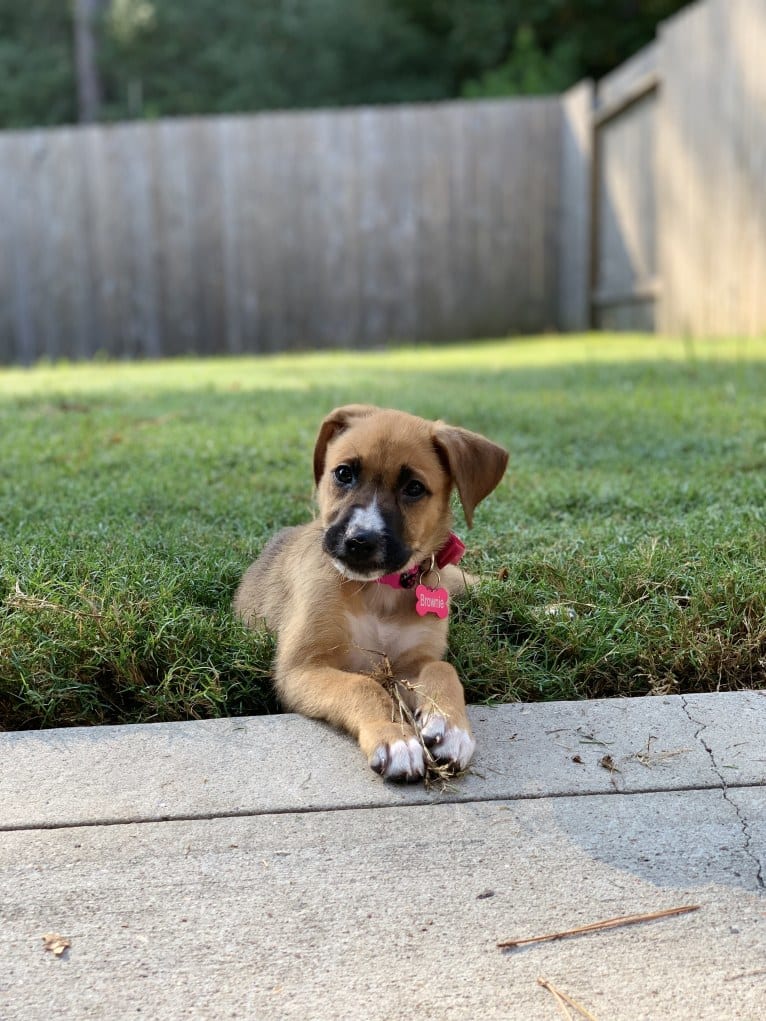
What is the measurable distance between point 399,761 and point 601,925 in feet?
2.20

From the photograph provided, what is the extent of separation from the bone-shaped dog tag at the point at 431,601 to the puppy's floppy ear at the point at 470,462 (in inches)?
9.9

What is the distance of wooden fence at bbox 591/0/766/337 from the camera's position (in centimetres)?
920

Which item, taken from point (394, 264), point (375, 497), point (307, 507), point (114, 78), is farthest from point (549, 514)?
point (114, 78)

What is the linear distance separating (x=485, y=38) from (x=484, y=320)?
35.1ft

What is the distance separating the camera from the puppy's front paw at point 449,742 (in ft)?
8.09

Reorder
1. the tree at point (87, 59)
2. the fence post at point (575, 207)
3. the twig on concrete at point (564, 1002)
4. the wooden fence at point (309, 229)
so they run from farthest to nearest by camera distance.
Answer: the tree at point (87, 59), the wooden fence at point (309, 229), the fence post at point (575, 207), the twig on concrete at point (564, 1002)

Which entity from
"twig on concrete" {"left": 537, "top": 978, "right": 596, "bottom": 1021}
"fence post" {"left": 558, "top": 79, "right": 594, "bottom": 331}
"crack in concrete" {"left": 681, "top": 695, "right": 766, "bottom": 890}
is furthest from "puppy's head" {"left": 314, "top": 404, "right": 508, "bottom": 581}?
"fence post" {"left": 558, "top": 79, "right": 594, "bottom": 331}

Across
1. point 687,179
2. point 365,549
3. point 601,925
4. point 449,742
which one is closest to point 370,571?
point 365,549

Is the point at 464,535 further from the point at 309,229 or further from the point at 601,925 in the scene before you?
the point at 309,229

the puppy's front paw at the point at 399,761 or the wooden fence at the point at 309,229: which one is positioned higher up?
the wooden fence at the point at 309,229

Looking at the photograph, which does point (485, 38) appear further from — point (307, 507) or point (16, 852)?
point (16, 852)

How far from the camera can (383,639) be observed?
3164mm

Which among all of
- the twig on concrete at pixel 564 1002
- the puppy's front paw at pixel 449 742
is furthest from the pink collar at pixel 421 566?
the twig on concrete at pixel 564 1002

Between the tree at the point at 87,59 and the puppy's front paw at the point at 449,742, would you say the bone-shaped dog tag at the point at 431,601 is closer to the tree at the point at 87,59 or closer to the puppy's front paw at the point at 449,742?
the puppy's front paw at the point at 449,742
